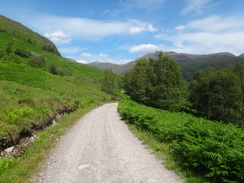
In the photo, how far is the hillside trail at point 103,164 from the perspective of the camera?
6.04m

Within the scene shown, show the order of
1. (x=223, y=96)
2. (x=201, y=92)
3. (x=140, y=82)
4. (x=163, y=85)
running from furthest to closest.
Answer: (x=140, y=82) < (x=201, y=92) < (x=163, y=85) < (x=223, y=96)

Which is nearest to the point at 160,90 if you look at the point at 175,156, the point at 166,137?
the point at 166,137

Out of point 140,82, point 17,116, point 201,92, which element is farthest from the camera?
point 140,82

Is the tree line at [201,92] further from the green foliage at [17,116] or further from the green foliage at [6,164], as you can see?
the green foliage at [6,164]

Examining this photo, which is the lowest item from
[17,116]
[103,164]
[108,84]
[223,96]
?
[103,164]

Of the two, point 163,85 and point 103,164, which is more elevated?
point 163,85

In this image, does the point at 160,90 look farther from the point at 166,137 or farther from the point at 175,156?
the point at 175,156

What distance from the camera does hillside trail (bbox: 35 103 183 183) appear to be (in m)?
6.04

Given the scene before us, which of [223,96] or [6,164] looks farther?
[223,96]

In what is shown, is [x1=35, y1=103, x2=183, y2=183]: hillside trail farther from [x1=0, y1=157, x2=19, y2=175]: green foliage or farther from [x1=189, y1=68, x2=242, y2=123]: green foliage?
[x1=189, y1=68, x2=242, y2=123]: green foliage

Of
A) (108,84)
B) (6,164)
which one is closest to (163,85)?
(108,84)

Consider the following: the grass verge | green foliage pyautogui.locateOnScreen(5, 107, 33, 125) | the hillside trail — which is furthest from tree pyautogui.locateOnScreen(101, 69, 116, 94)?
the hillside trail

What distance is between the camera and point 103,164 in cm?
727

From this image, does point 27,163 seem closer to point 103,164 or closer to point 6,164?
point 6,164
